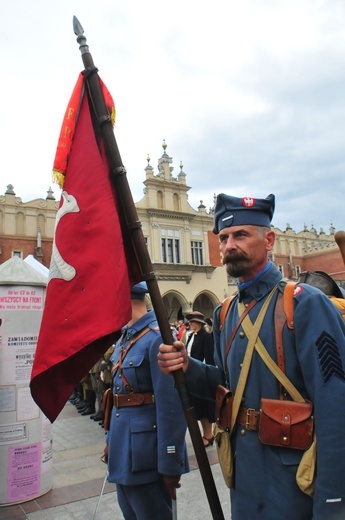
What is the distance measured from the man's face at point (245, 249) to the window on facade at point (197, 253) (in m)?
30.7

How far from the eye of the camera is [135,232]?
210cm

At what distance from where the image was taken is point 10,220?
26750 mm

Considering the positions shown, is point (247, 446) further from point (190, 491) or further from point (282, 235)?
point (282, 235)

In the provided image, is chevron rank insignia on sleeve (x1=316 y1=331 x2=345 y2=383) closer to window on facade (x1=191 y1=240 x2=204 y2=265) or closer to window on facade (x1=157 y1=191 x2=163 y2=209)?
window on facade (x1=157 y1=191 x2=163 y2=209)

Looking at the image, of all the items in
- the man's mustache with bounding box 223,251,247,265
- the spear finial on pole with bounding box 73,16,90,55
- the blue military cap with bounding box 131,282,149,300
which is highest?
the spear finial on pole with bounding box 73,16,90,55

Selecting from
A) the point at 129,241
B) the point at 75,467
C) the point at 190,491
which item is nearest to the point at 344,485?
the point at 129,241

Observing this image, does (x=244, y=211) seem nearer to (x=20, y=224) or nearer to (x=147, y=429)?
(x=147, y=429)

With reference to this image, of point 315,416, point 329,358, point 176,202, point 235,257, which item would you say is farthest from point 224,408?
point 176,202

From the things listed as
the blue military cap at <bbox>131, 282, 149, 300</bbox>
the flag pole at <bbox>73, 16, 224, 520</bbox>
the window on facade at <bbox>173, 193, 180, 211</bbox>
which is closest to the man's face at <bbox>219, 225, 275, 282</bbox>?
the flag pole at <bbox>73, 16, 224, 520</bbox>

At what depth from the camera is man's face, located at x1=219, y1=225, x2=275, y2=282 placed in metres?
2.11

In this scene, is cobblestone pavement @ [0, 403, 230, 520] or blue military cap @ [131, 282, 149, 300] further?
cobblestone pavement @ [0, 403, 230, 520]

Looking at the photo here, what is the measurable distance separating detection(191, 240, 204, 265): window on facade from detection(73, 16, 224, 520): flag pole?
30.8m

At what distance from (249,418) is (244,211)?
1.03 metres

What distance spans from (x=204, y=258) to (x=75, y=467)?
92.7 ft
